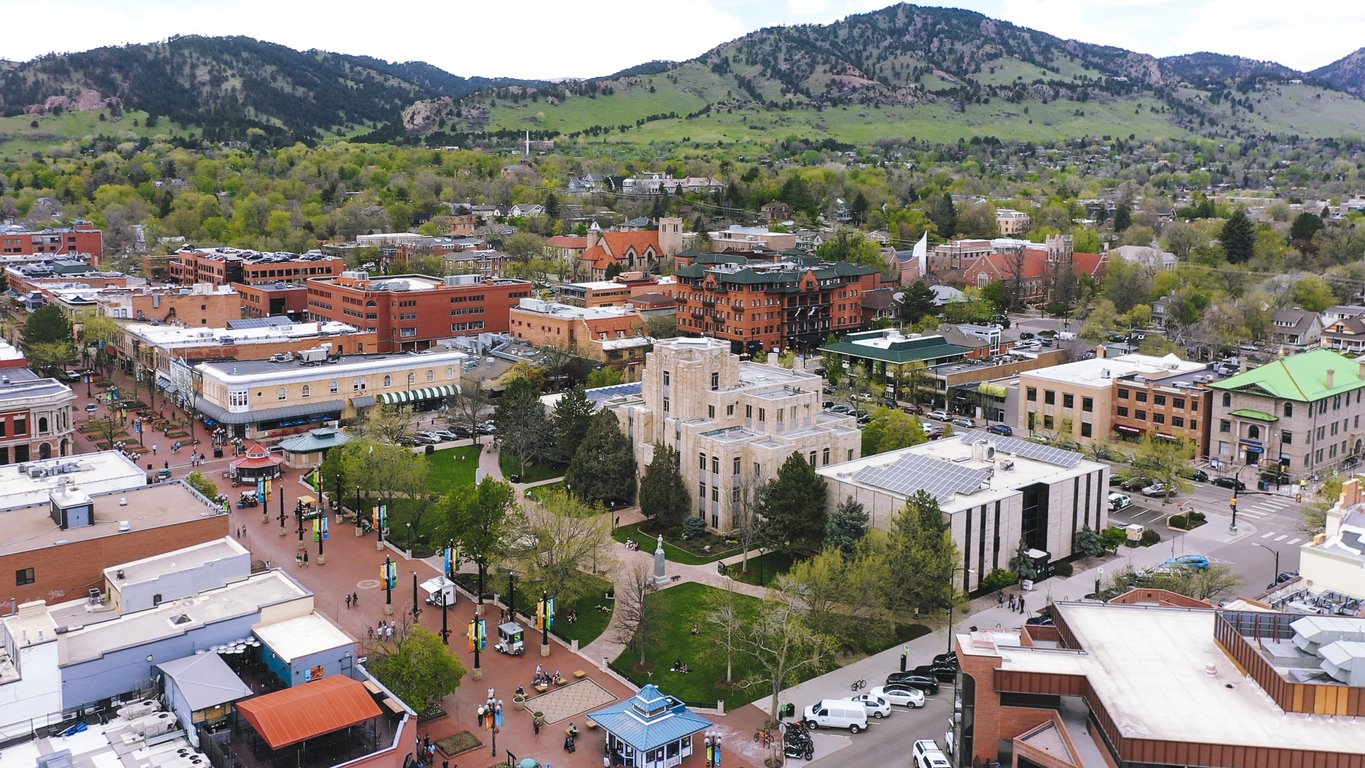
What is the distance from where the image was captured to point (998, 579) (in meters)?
51.6

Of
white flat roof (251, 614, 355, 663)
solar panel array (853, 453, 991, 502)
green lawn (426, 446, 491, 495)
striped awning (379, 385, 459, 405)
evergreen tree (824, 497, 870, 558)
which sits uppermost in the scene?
solar panel array (853, 453, 991, 502)

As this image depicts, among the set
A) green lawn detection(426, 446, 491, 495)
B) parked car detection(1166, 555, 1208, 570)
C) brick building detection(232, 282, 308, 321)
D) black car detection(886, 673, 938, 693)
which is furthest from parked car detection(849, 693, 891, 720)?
brick building detection(232, 282, 308, 321)

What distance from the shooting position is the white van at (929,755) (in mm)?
35812

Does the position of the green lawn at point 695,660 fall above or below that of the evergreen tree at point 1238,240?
below

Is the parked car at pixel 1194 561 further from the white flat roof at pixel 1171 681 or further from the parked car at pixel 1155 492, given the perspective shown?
the white flat roof at pixel 1171 681

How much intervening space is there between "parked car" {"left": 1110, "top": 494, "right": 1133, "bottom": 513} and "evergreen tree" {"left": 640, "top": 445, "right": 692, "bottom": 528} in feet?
86.6

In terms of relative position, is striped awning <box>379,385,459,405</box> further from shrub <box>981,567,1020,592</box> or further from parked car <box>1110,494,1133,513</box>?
parked car <box>1110,494,1133,513</box>

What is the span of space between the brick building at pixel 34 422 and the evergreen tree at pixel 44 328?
2703 centimetres

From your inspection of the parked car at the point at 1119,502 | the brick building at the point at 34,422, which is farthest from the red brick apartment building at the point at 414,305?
the parked car at the point at 1119,502

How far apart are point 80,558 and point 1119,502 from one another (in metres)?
→ 55.7

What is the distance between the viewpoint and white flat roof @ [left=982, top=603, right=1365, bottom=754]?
28844 mm

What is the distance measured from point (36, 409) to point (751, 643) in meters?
51.9

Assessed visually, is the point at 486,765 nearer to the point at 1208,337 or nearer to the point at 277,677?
the point at 277,677

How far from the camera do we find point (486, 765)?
3678 centimetres
